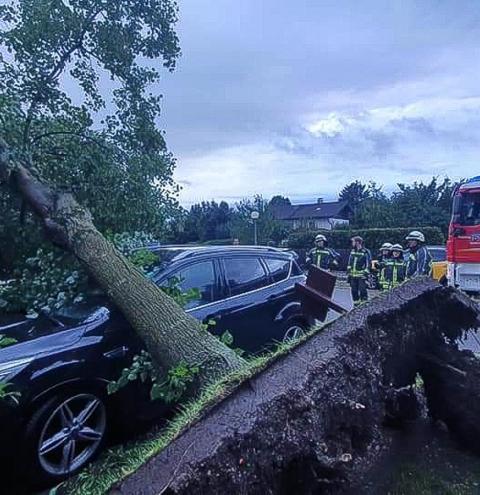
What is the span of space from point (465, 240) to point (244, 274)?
8.37 metres

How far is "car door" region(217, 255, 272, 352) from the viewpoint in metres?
4.76

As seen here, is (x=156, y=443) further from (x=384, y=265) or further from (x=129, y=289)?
(x=384, y=265)

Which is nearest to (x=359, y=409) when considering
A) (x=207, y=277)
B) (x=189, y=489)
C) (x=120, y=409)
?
(x=189, y=489)

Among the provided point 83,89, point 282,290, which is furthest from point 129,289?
point 83,89

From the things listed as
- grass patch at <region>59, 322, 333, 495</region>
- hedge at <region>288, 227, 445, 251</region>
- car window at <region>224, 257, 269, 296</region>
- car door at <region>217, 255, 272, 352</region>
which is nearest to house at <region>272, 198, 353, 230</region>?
hedge at <region>288, 227, 445, 251</region>

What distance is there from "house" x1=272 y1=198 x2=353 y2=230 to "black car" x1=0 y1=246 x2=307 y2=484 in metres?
45.1

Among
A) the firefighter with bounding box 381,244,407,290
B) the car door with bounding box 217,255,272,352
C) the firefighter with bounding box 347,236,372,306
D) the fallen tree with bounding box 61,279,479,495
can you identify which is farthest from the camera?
the firefighter with bounding box 347,236,372,306

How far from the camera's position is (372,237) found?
25.4m

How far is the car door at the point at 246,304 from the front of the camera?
4.76 metres

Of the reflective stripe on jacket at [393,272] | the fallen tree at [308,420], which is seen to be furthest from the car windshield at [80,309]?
the reflective stripe on jacket at [393,272]

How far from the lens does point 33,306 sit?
4.23 meters

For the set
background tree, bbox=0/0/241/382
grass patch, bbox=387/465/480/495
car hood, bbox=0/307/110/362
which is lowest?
grass patch, bbox=387/465/480/495

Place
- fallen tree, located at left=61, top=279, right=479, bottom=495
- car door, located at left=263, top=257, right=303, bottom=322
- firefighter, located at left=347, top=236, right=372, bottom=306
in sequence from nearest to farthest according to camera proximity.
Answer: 1. fallen tree, located at left=61, top=279, right=479, bottom=495
2. car door, located at left=263, top=257, right=303, bottom=322
3. firefighter, located at left=347, top=236, right=372, bottom=306

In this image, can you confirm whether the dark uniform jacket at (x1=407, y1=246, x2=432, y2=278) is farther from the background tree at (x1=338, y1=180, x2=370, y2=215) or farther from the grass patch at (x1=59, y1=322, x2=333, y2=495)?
the background tree at (x1=338, y1=180, x2=370, y2=215)
